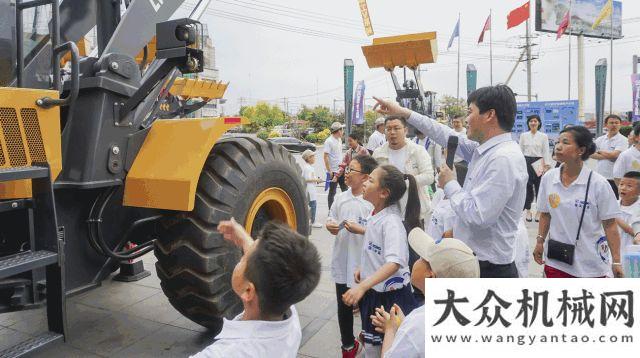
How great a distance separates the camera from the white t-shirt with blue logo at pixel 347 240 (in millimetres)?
3023

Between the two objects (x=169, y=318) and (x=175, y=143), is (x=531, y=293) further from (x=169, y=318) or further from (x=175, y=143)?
(x=169, y=318)

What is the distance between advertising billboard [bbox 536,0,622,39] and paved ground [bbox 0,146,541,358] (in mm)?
32363

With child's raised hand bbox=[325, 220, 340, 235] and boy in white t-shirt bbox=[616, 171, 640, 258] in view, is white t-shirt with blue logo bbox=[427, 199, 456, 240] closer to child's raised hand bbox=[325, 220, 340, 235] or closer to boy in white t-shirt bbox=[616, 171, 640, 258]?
child's raised hand bbox=[325, 220, 340, 235]

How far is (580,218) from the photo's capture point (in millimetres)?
3047

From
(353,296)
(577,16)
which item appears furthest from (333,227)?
(577,16)

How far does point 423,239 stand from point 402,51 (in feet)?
24.7

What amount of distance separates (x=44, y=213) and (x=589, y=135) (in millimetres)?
3388

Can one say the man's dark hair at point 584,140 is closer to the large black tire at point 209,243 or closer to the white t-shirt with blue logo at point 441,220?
the white t-shirt with blue logo at point 441,220

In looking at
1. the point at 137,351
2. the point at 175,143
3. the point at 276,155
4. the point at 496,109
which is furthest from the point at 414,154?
the point at 137,351

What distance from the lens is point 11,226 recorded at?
2510mm

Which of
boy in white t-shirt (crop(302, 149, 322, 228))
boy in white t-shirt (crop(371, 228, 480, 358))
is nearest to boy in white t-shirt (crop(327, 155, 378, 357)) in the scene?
boy in white t-shirt (crop(371, 228, 480, 358))

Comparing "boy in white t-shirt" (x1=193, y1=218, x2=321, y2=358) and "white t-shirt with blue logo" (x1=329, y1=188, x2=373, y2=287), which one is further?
"white t-shirt with blue logo" (x1=329, y1=188, x2=373, y2=287)

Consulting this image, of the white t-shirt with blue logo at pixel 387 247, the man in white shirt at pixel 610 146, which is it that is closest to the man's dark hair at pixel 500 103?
the white t-shirt with blue logo at pixel 387 247

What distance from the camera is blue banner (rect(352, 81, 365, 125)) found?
1588 cm
